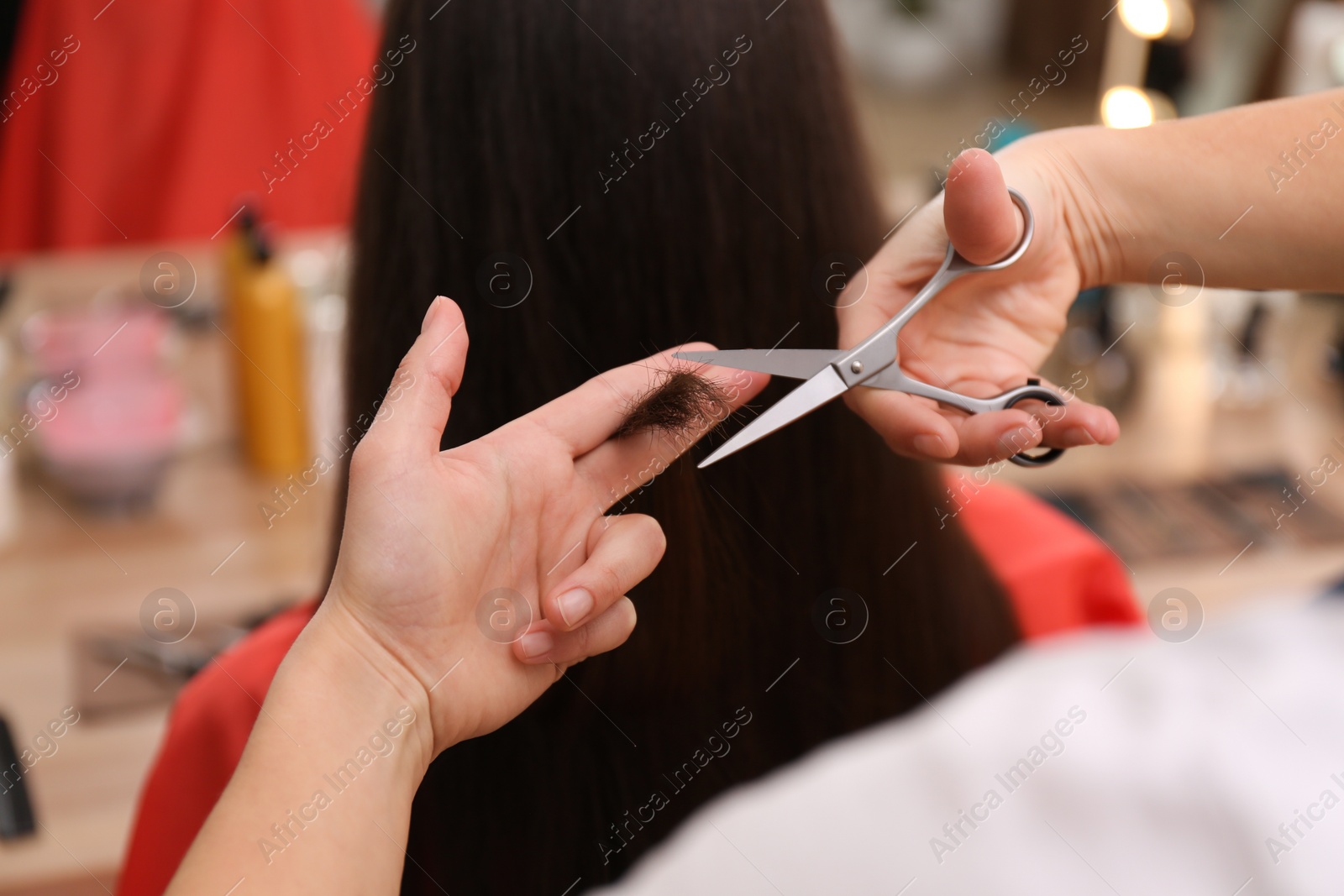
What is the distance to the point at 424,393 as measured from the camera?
1.77 feet

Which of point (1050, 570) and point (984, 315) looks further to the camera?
point (1050, 570)

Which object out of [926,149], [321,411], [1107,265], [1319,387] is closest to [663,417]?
[1107,265]

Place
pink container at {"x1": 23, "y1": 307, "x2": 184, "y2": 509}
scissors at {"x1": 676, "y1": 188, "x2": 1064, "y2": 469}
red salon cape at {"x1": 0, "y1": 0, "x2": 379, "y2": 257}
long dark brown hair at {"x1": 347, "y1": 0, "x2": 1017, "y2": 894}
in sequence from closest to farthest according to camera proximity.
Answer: scissors at {"x1": 676, "y1": 188, "x2": 1064, "y2": 469} → long dark brown hair at {"x1": 347, "y1": 0, "x2": 1017, "y2": 894} → pink container at {"x1": 23, "y1": 307, "x2": 184, "y2": 509} → red salon cape at {"x1": 0, "y1": 0, "x2": 379, "y2": 257}

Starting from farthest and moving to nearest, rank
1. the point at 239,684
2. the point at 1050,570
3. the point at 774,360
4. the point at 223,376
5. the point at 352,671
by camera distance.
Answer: the point at 223,376 → the point at 1050,570 → the point at 239,684 → the point at 774,360 → the point at 352,671

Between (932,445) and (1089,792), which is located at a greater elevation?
(1089,792)

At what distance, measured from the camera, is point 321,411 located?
58.5 inches

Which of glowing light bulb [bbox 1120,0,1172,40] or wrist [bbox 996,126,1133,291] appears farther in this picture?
glowing light bulb [bbox 1120,0,1172,40]

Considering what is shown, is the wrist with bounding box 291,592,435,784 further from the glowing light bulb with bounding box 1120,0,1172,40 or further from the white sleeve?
the glowing light bulb with bounding box 1120,0,1172,40

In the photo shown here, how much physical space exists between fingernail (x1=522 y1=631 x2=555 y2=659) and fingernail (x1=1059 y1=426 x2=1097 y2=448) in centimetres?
32

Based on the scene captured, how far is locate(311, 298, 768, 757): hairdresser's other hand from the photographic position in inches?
20.4

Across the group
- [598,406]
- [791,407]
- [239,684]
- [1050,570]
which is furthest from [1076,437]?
[239,684]

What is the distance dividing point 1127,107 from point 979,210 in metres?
1.27

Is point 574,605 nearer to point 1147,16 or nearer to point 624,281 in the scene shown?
point 624,281

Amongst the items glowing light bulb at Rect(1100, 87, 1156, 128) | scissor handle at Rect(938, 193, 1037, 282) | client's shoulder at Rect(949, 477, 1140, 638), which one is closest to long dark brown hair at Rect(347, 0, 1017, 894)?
scissor handle at Rect(938, 193, 1037, 282)
